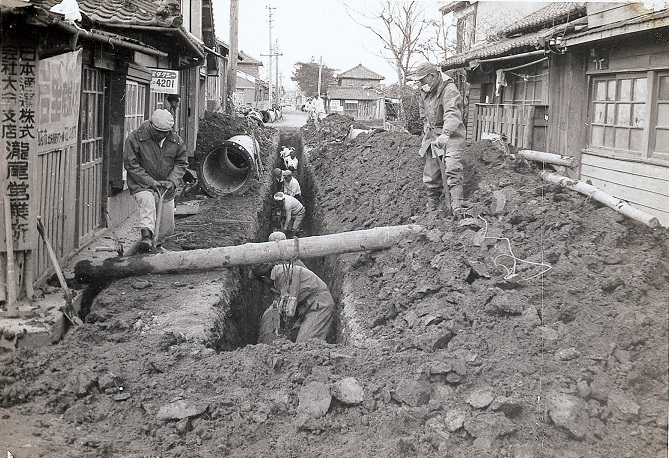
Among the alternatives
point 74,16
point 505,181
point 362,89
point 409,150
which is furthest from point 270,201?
point 362,89

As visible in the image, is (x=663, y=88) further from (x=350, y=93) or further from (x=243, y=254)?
(x=350, y=93)

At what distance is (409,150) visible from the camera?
1209cm

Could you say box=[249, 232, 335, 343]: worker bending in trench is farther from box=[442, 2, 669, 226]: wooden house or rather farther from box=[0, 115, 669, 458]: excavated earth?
box=[442, 2, 669, 226]: wooden house

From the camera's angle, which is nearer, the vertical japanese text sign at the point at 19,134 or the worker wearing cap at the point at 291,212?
A: the vertical japanese text sign at the point at 19,134

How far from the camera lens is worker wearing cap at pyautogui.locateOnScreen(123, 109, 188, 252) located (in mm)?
7480

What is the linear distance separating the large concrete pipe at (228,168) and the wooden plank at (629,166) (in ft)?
21.1

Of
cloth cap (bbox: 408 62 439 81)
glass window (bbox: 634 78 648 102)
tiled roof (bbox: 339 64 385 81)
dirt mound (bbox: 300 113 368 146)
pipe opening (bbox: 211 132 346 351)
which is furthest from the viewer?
tiled roof (bbox: 339 64 385 81)

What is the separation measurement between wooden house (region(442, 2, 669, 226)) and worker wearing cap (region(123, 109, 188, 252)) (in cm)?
544

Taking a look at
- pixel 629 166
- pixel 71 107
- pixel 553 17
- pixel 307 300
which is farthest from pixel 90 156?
Result: pixel 553 17

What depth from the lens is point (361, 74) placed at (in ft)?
204

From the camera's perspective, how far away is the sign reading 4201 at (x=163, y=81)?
37.2ft

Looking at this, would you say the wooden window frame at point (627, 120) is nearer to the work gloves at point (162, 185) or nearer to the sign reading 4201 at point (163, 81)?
the work gloves at point (162, 185)

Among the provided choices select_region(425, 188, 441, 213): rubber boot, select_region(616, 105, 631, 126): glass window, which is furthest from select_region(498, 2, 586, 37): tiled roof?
select_region(425, 188, 441, 213): rubber boot

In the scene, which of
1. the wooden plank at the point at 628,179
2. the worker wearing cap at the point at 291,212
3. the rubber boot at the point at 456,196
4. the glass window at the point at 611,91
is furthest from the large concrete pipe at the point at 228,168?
the glass window at the point at 611,91
